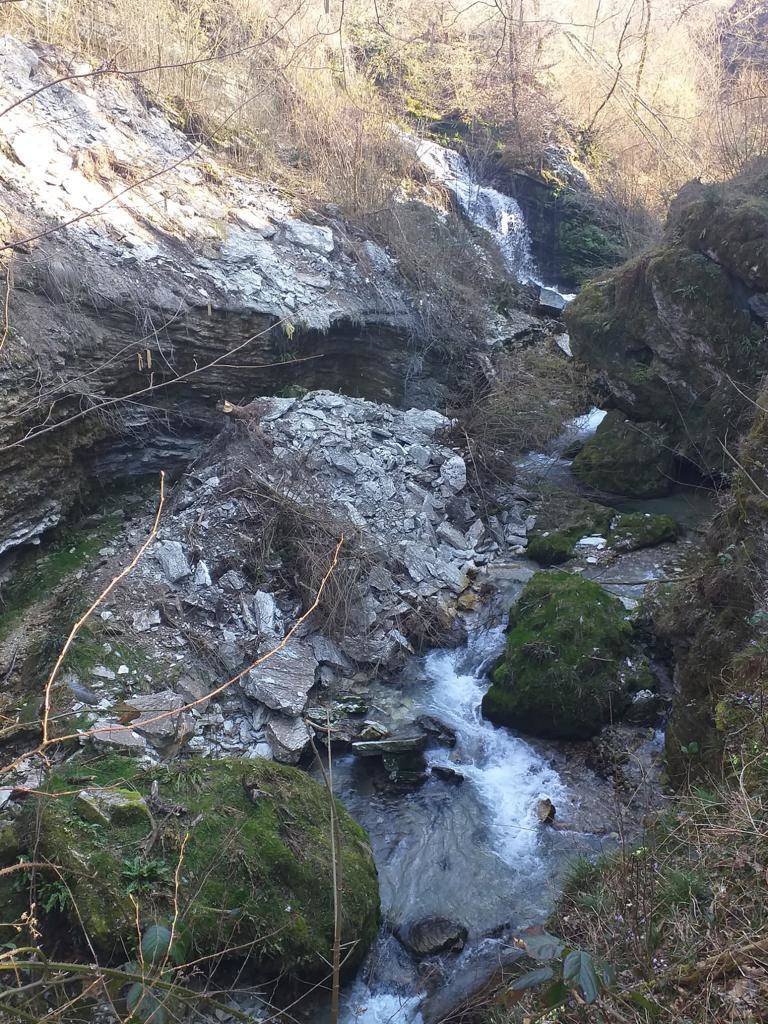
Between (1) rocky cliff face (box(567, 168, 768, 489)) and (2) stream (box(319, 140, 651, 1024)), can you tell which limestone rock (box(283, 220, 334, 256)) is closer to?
(1) rocky cliff face (box(567, 168, 768, 489))

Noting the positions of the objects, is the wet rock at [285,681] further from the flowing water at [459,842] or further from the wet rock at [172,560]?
the wet rock at [172,560]

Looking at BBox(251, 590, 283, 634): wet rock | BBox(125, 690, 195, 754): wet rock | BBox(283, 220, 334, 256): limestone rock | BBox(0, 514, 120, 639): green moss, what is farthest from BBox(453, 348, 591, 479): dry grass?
BBox(125, 690, 195, 754): wet rock

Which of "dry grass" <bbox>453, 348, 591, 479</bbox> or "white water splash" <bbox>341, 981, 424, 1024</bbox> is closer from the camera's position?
"white water splash" <bbox>341, 981, 424, 1024</bbox>

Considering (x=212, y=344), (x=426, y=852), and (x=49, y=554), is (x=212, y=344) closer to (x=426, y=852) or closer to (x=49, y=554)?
(x=49, y=554)

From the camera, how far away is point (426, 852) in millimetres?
4516

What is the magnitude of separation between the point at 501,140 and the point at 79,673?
40.4 feet

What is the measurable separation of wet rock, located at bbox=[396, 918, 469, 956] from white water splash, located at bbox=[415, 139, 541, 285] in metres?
10.2

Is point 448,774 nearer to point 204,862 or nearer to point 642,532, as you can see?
point 204,862

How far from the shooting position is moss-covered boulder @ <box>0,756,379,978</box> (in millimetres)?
3199

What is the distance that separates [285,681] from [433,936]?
205cm

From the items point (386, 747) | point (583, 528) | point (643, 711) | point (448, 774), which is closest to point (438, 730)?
point (448, 774)

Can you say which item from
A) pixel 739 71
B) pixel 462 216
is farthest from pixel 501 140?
pixel 739 71

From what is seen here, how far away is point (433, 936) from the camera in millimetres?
3852

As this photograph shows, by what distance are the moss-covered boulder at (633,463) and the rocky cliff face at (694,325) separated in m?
0.14
